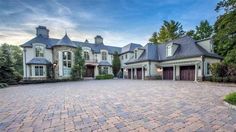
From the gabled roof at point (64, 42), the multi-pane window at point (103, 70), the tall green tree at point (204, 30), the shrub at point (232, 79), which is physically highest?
the tall green tree at point (204, 30)

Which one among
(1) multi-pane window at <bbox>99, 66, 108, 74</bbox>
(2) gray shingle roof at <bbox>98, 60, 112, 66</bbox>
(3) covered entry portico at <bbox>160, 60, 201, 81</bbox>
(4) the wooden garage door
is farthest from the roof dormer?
(1) multi-pane window at <bbox>99, 66, 108, 74</bbox>

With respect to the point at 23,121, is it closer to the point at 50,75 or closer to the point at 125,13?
the point at 125,13

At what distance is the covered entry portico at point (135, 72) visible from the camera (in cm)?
2154

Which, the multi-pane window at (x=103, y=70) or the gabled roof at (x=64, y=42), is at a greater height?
the gabled roof at (x=64, y=42)

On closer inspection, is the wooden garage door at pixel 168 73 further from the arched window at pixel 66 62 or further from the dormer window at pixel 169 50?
the arched window at pixel 66 62

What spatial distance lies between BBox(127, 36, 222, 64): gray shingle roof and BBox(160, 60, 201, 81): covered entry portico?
3.30 ft

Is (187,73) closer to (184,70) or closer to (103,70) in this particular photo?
(184,70)

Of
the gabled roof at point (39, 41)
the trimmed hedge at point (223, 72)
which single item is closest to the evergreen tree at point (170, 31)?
the trimmed hedge at point (223, 72)

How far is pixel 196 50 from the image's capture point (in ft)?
52.5

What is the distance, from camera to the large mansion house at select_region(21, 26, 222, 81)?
641 inches

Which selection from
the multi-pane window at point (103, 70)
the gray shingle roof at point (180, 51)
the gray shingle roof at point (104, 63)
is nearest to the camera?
the gray shingle roof at point (180, 51)

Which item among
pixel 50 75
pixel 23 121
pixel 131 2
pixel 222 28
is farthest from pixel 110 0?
pixel 50 75

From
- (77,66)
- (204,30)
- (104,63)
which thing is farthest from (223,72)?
(104,63)

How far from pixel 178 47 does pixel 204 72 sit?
18.0 feet
